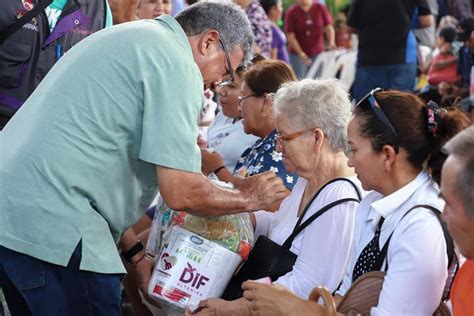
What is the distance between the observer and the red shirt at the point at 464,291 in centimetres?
259

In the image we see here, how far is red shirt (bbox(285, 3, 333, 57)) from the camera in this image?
39.9 feet

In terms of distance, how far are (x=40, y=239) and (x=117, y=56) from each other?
65 centimetres

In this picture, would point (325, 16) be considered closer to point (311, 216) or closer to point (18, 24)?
point (18, 24)

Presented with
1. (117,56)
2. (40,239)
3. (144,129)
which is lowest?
(40,239)

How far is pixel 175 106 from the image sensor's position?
119 inches

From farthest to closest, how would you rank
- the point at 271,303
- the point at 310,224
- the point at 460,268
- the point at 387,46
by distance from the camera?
the point at 387,46 < the point at 310,224 < the point at 271,303 < the point at 460,268

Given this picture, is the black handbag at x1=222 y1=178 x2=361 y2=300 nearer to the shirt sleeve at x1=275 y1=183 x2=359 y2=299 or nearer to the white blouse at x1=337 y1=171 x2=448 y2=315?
the shirt sleeve at x1=275 y1=183 x2=359 y2=299

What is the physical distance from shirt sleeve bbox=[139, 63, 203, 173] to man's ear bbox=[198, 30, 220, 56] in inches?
8.8

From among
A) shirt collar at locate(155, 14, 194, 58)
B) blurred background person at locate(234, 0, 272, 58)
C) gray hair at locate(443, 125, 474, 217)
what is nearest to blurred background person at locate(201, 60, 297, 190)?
shirt collar at locate(155, 14, 194, 58)

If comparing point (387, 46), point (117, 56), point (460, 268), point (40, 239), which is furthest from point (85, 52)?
point (387, 46)

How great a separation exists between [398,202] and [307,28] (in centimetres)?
935

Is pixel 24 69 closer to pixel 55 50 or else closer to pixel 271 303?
pixel 55 50

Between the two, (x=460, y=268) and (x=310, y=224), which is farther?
(x=310, y=224)

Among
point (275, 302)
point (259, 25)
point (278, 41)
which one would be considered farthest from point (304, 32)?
point (275, 302)
